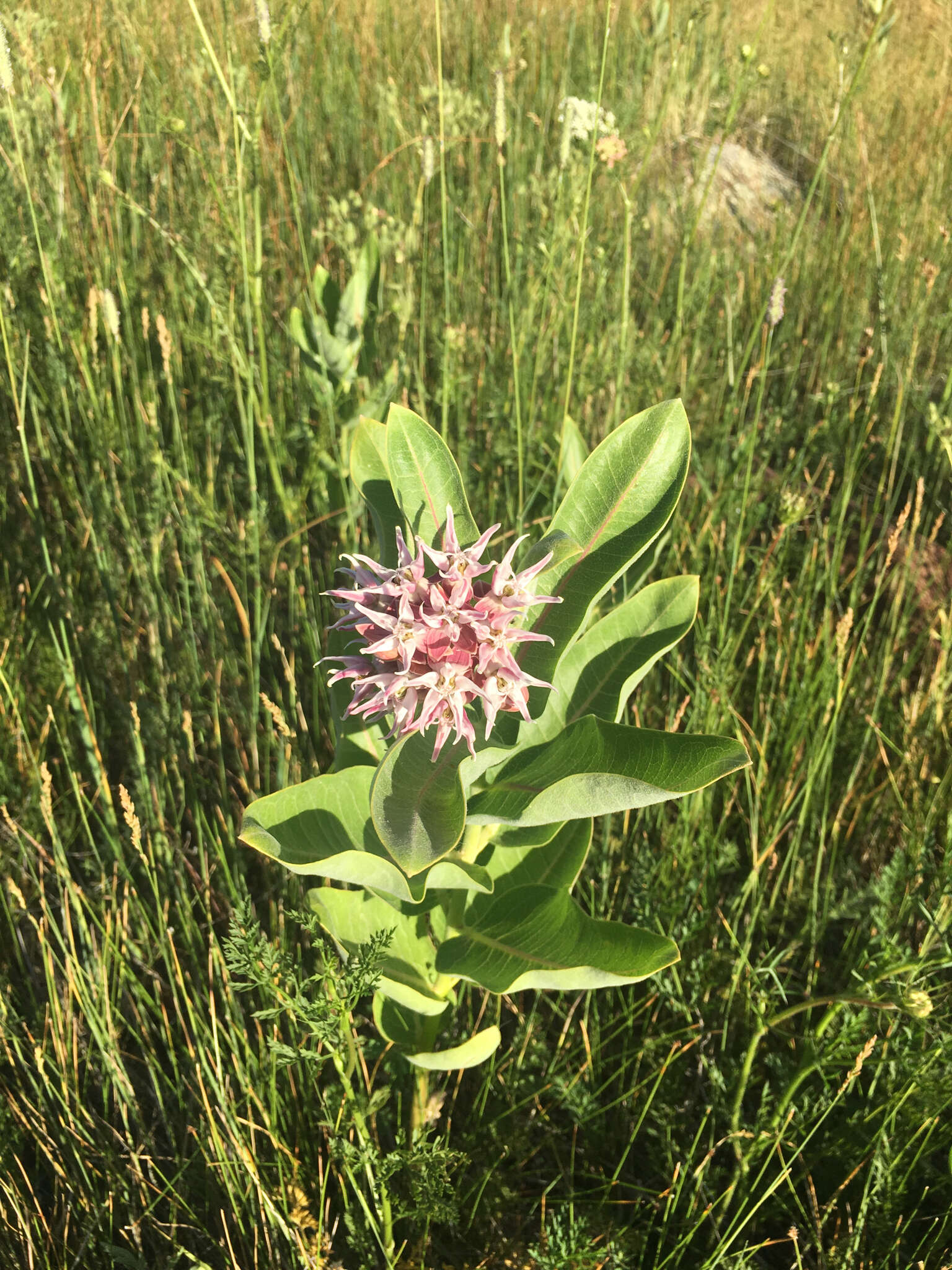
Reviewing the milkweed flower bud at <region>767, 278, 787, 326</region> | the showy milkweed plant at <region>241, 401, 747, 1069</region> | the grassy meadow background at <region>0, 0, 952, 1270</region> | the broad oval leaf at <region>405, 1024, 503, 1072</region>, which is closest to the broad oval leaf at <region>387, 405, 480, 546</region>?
the showy milkweed plant at <region>241, 401, 747, 1069</region>

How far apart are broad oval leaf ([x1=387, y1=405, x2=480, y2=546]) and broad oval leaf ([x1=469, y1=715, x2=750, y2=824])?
25 cm

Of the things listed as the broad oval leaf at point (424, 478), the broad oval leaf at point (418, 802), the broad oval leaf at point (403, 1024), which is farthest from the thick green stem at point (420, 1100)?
the broad oval leaf at point (424, 478)

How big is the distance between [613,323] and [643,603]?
133 centimetres

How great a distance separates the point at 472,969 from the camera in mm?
1040

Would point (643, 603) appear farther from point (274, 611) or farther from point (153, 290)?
point (153, 290)

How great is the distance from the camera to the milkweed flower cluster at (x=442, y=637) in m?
0.79

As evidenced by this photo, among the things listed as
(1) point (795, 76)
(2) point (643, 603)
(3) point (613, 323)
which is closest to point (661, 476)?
(2) point (643, 603)

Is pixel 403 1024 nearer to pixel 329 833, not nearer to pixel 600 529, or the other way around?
pixel 329 833

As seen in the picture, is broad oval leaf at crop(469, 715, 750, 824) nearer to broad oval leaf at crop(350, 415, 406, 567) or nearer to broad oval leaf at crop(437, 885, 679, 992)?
broad oval leaf at crop(437, 885, 679, 992)

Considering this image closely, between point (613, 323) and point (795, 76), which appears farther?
point (795, 76)

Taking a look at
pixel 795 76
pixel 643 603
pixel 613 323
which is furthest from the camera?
pixel 795 76

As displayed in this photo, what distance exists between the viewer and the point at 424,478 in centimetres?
98

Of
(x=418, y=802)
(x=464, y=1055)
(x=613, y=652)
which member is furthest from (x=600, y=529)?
(x=464, y=1055)

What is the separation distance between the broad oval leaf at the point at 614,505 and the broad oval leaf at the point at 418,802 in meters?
0.14
